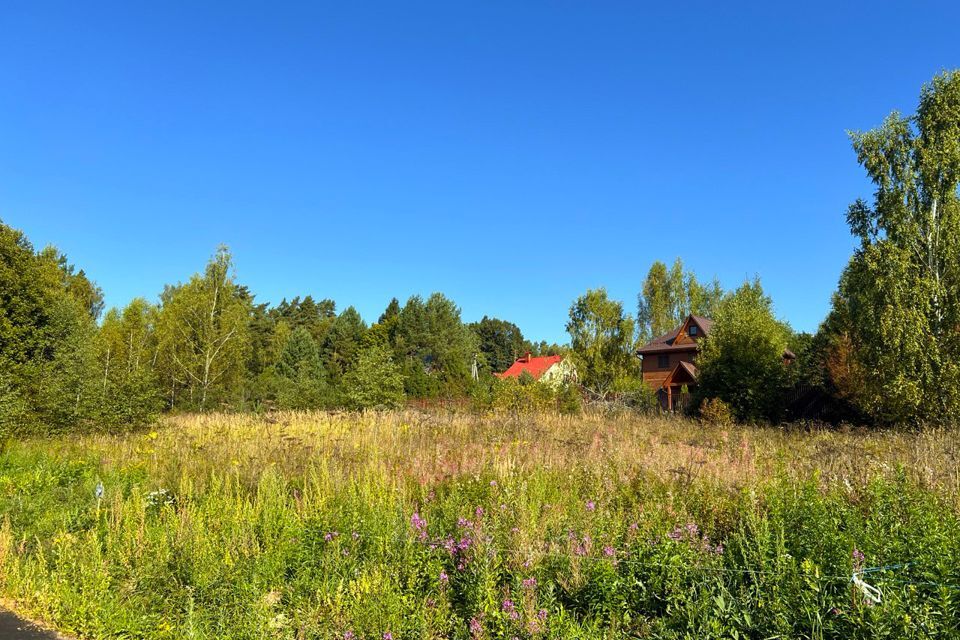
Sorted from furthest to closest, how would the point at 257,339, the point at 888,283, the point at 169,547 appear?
the point at 257,339
the point at 888,283
the point at 169,547

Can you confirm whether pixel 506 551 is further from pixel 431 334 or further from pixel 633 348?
pixel 431 334

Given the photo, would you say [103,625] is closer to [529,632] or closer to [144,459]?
[529,632]

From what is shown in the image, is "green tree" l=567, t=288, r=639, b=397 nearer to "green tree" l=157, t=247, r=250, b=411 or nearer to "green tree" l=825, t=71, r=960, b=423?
"green tree" l=825, t=71, r=960, b=423

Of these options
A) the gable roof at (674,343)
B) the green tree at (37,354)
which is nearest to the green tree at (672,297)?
the gable roof at (674,343)

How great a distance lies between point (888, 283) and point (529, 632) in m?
16.4

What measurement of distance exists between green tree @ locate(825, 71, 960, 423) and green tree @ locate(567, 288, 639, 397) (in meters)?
13.6

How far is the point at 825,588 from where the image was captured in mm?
2928

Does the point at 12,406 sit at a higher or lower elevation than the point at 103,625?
higher

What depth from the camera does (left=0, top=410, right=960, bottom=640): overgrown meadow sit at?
2.96 metres

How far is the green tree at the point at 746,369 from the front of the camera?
64.6 feet

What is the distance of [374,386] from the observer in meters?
15.0

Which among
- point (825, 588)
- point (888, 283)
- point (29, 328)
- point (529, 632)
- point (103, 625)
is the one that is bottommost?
point (103, 625)

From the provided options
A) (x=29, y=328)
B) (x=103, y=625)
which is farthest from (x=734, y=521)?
(x=29, y=328)

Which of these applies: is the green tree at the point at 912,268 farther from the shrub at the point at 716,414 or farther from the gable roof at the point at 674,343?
the gable roof at the point at 674,343
